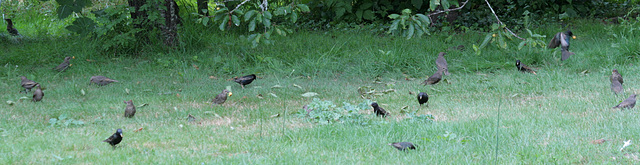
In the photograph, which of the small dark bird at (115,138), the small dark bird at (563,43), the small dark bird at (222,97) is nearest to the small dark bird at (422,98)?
the small dark bird at (222,97)

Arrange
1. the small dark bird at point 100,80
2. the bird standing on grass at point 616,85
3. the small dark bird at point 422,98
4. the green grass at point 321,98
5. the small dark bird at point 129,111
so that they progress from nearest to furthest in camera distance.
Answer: the green grass at point 321,98 → the small dark bird at point 129,111 → the small dark bird at point 422,98 → the bird standing on grass at point 616,85 → the small dark bird at point 100,80

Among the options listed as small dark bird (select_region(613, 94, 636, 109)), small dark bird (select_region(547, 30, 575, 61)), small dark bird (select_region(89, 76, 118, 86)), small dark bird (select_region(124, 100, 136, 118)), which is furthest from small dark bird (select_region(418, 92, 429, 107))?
small dark bird (select_region(89, 76, 118, 86))

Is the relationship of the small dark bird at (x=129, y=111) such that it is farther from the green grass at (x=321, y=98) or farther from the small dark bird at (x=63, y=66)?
the small dark bird at (x=63, y=66)

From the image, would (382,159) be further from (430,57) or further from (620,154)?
(430,57)

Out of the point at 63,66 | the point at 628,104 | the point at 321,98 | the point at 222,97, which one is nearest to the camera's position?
the point at 628,104

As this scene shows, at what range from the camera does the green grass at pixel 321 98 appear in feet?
12.7

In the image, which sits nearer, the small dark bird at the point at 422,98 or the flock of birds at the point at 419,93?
the flock of birds at the point at 419,93

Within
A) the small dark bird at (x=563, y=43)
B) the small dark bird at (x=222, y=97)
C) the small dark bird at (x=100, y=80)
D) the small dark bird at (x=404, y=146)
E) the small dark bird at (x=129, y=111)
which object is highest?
the small dark bird at (x=404, y=146)

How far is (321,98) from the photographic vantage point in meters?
6.52

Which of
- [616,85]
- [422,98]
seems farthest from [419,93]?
[616,85]

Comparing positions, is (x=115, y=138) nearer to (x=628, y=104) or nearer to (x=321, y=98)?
(x=321, y=98)

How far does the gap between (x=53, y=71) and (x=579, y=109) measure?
23.6ft

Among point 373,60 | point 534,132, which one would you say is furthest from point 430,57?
point 534,132

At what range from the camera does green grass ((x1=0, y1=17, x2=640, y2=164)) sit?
3885mm
